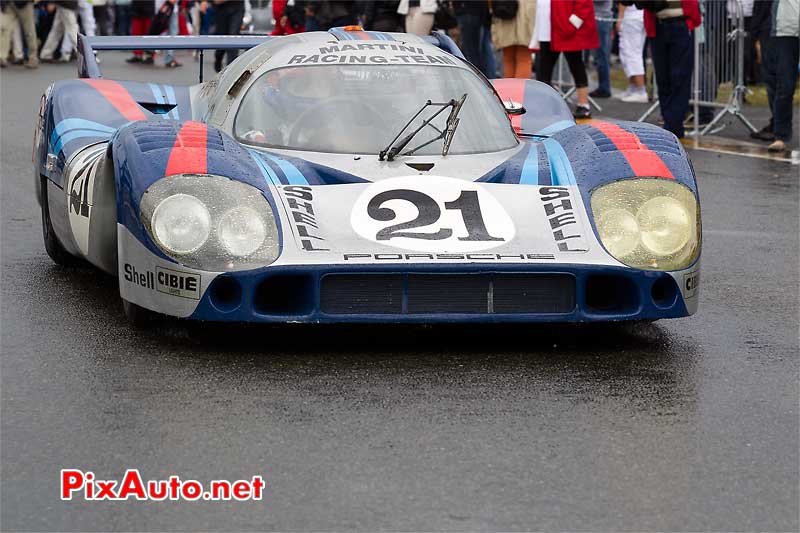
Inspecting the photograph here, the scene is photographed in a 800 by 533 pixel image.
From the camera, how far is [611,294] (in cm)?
573

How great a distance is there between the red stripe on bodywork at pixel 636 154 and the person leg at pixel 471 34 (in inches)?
361

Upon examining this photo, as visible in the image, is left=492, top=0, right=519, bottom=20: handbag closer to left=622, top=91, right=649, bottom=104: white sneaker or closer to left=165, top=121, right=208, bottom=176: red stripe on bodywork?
left=622, top=91, right=649, bottom=104: white sneaker

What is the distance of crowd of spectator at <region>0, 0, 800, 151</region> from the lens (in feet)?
43.0

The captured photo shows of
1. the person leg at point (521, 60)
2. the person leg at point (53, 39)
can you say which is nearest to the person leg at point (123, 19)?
the person leg at point (53, 39)

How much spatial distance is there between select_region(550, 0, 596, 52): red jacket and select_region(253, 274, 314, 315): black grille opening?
29.9ft

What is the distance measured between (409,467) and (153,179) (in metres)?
1.89

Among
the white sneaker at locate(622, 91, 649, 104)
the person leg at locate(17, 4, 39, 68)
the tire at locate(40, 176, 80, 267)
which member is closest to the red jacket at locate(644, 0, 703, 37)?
the white sneaker at locate(622, 91, 649, 104)

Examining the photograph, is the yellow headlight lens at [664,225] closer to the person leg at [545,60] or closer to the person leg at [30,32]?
the person leg at [545,60]

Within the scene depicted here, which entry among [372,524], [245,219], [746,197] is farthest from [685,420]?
[746,197]

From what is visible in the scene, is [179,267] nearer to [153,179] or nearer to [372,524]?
[153,179]

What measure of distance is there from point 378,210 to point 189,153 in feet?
2.52

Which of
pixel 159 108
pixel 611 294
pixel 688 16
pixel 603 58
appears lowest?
pixel 611 294

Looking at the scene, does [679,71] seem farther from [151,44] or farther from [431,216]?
[431,216]

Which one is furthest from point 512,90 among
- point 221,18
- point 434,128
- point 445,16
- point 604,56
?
point 221,18
